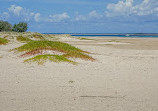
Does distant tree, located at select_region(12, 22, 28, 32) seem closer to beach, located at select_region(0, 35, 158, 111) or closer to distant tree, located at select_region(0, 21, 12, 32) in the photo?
distant tree, located at select_region(0, 21, 12, 32)

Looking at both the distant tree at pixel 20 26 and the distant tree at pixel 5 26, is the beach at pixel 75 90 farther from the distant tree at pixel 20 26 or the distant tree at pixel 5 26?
the distant tree at pixel 20 26

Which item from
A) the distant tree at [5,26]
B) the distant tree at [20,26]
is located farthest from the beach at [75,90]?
the distant tree at [20,26]

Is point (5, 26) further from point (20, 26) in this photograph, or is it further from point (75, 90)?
point (75, 90)

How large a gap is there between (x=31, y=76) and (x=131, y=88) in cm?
484

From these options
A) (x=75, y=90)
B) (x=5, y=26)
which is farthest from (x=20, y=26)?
(x=75, y=90)

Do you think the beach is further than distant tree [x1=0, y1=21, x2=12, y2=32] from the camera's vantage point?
No

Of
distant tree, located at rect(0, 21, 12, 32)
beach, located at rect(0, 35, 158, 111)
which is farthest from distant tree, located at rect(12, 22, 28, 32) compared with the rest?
beach, located at rect(0, 35, 158, 111)

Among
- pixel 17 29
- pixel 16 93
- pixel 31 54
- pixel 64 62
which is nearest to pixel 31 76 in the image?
pixel 16 93

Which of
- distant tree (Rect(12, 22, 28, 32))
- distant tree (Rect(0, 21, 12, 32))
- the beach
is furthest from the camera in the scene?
distant tree (Rect(12, 22, 28, 32))

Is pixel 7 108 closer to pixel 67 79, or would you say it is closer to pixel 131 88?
pixel 67 79

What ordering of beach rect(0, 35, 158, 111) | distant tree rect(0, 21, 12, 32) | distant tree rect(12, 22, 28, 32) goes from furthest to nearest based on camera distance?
distant tree rect(12, 22, 28, 32)
distant tree rect(0, 21, 12, 32)
beach rect(0, 35, 158, 111)

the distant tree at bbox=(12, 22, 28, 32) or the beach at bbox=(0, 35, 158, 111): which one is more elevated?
the distant tree at bbox=(12, 22, 28, 32)

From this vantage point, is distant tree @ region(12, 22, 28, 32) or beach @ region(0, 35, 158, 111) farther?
distant tree @ region(12, 22, 28, 32)

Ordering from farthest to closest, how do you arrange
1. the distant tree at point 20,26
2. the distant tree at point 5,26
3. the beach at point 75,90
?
the distant tree at point 20,26, the distant tree at point 5,26, the beach at point 75,90
